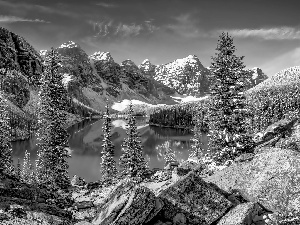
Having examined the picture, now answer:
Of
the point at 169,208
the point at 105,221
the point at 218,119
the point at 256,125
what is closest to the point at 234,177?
the point at 169,208

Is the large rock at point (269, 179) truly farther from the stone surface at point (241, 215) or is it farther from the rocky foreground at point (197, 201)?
the stone surface at point (241, 215)

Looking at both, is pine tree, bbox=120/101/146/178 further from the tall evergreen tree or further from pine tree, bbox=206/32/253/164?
pine tree, bbox=206/32/253/164

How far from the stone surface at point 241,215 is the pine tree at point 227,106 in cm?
1714

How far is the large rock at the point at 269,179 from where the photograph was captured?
12273 millimetres

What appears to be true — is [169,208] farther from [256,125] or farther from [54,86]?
[256,125]

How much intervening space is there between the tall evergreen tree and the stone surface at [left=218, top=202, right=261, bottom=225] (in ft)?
88.1

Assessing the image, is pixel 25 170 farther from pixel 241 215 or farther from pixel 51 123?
pixel 241 215

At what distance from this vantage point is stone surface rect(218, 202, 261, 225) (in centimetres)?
1076

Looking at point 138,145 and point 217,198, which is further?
point 138,145

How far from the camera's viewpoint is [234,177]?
14.8 metres

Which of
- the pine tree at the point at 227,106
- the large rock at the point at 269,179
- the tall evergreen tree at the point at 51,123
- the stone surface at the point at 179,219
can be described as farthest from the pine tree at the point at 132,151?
the stone surface at the point at 179,219

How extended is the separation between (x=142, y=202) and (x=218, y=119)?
20.3 m

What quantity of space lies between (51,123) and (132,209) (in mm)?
27225

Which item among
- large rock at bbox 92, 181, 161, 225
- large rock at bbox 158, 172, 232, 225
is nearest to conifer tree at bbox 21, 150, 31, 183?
large rock at bbox 92, 181, 161, 225
